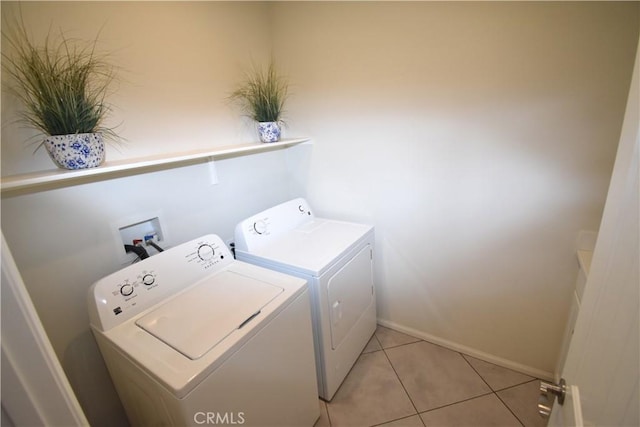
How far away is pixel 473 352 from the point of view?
196cm

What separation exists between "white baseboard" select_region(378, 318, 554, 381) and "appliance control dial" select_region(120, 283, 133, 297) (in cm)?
177

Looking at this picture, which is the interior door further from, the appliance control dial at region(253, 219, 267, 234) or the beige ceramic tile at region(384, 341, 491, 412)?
the appliance control dial at region(253, 219, 267, 234)

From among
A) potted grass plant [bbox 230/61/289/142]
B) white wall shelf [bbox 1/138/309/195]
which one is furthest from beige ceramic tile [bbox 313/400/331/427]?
potted grass plant [bbox 230/61/289/142]

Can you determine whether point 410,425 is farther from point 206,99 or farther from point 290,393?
point 206,99

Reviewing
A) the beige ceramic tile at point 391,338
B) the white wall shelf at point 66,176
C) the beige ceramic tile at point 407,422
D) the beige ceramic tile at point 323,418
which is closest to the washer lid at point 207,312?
the white wall shelf at point 66,176

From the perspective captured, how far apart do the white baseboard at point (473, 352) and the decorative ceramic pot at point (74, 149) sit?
211 centimetres

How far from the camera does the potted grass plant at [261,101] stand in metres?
1.86

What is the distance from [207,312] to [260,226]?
2.25 feet

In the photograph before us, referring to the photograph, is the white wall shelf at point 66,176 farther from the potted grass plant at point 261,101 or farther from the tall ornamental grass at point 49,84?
the potted grass plant at point 261,101

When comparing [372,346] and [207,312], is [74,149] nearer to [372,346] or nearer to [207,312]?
[207,312]

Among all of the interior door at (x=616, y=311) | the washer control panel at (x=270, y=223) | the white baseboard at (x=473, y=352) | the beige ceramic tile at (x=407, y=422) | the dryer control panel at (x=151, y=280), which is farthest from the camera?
the white baseboard at (x=473, y=352)

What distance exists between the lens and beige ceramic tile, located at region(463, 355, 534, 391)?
1.75m

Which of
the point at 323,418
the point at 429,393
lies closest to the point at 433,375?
the point at 429,393

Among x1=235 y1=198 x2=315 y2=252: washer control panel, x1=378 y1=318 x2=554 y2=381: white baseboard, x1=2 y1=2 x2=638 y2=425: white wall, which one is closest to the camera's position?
x1=2 y1=2 x2=638 y2=425: white wall
